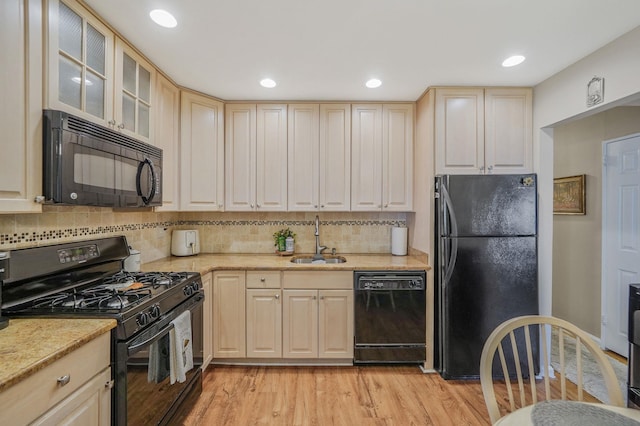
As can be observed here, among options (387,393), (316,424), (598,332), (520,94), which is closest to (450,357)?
(387,393)

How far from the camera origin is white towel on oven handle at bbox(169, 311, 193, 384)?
1773mm

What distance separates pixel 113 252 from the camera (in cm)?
210

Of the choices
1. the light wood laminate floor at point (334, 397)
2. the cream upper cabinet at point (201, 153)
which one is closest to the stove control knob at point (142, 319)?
the light wood laminate floor at point (334, 397)

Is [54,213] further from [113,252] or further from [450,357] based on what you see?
[450,357]

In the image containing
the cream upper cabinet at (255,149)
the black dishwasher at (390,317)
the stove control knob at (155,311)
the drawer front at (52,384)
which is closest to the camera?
the drawer front at (52,384)

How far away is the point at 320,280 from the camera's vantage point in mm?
2703

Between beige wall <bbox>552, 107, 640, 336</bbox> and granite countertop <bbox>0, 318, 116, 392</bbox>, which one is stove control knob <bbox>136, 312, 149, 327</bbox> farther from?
beige wall <bbox>552, 107, 640, 336</bbox>

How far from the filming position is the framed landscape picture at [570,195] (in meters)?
3.26

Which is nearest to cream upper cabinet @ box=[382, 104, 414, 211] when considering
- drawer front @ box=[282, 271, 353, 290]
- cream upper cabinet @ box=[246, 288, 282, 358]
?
drawer front @ box=[282, 271, 353, 290]

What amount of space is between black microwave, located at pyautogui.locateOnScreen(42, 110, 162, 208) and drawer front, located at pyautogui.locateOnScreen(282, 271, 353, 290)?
1.29 metres

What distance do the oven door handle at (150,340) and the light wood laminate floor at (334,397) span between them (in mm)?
788

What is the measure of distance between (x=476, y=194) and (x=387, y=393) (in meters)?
1.69

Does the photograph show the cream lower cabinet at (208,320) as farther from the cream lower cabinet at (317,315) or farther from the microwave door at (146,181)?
the microwave door at (146,181)

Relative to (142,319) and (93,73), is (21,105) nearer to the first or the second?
(93,73)
